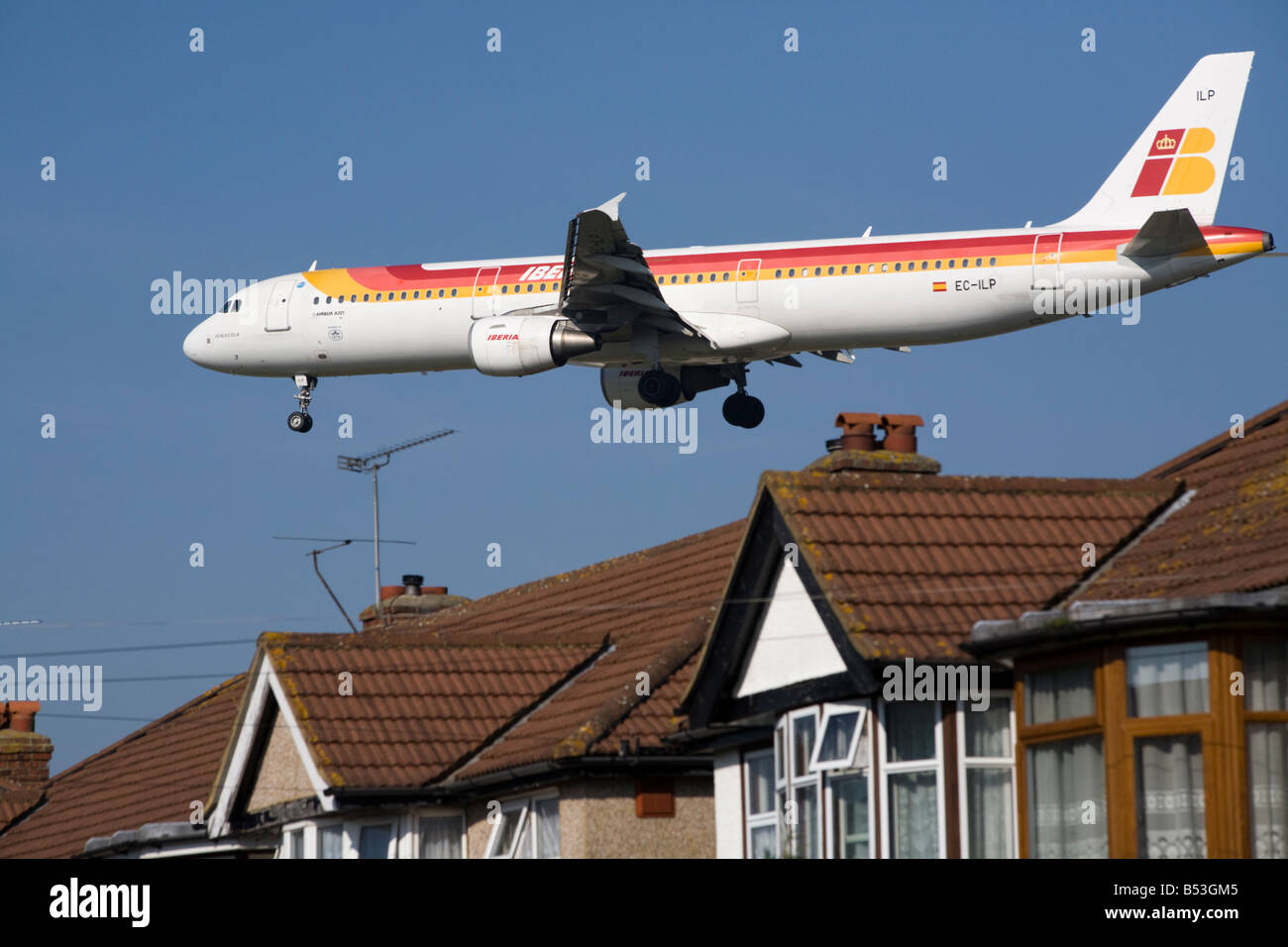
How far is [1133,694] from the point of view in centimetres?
1471

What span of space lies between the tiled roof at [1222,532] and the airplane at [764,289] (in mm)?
10984

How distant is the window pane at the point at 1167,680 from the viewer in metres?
14.3

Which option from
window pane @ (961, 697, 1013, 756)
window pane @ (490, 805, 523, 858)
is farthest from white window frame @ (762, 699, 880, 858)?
window pane @ (490, 805, 523, 858)

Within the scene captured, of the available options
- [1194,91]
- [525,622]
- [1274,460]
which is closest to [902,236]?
[1194,91]

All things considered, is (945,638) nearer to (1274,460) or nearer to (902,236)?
(1274,460)

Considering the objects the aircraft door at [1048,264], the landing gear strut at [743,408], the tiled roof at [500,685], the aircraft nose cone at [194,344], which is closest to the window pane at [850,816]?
the tiled roof at [500,685]

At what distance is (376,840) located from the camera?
24.3 m

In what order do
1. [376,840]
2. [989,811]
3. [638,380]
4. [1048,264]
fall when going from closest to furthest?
[989,811] → [376,840] → [1048,264] → [638,380]

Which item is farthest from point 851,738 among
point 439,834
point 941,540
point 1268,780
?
point 439,834

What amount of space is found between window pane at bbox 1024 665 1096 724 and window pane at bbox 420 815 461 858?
10.1 m

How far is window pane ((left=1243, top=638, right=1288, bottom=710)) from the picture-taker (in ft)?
46.6

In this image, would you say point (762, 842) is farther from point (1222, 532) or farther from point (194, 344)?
point (194, 344)

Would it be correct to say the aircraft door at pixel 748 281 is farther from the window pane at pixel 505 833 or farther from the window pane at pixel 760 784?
the window pane at pixel 760 784

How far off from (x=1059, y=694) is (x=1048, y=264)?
1789 centimetres
